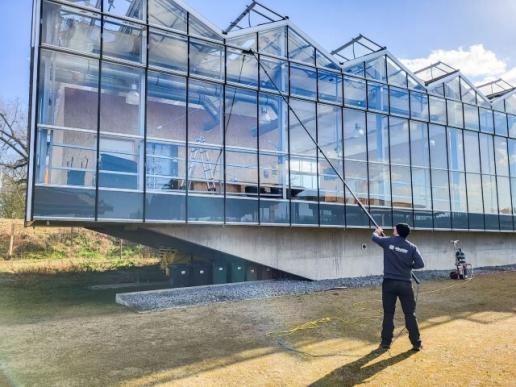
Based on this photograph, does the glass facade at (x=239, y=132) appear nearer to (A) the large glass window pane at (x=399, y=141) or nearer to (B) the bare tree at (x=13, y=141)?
(A) the large glass window pane at (x=399, y=141)

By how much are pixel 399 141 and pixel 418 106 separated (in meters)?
1.77

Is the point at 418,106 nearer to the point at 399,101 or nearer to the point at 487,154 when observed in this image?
the point at 399,101

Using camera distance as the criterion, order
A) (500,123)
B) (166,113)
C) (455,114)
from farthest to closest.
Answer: (500,123)
(455,114)
(166,113)

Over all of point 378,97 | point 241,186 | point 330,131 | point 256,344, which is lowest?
point 256,344

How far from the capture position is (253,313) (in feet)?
27.4

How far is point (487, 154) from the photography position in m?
17.4

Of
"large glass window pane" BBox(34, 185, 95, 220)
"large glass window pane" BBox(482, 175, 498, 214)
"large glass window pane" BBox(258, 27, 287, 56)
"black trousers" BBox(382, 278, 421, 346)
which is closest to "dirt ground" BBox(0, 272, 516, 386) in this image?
"black trousers" BBox(382, 278, 421, 346)

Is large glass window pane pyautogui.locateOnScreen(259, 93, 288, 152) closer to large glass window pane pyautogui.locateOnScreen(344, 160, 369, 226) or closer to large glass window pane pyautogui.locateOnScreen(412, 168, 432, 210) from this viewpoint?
large glass window pane pyautogui.locateOnScreen(344, 160, 369, 226)

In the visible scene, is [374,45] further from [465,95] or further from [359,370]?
[359,370]

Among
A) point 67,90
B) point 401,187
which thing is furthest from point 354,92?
point 67,90

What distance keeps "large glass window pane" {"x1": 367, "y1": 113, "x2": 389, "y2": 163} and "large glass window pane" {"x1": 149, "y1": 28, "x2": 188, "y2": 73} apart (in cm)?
683

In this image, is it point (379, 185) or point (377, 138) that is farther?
point (377, 138)

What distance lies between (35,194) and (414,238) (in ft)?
40.8

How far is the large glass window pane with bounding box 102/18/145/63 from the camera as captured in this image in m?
10.1
